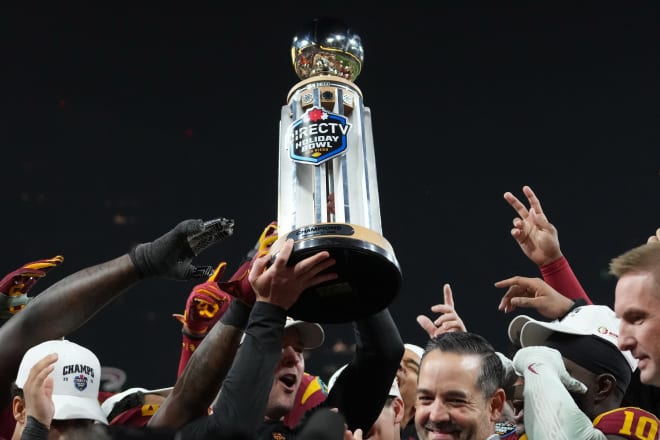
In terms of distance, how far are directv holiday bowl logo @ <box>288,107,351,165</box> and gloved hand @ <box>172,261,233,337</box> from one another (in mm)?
456

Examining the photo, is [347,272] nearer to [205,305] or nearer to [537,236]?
[205,305]

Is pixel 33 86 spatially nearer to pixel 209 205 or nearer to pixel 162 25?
pixel 162 25

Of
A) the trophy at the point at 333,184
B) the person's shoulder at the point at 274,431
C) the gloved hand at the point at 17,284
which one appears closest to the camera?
the trophy at the point at 333,184

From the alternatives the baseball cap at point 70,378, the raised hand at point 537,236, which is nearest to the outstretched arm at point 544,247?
the raised hand at point 537,236

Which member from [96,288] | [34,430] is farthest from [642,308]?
[96,288]

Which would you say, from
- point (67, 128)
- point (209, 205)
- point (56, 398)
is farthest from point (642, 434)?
point (67, 128)

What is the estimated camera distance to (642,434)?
1455 mm

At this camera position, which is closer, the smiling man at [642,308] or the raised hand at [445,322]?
the smiling man at [642,308]

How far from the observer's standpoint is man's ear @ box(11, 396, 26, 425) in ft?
5.54

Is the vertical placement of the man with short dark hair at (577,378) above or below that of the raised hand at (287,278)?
below

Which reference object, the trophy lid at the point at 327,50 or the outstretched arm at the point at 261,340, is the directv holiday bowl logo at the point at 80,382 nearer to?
the outstretched arm at the point at 261,340

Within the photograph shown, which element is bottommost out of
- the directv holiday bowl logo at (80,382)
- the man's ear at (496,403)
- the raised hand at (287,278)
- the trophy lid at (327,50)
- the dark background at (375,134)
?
the man's ear at (496,403)

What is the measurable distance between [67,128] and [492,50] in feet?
11.6

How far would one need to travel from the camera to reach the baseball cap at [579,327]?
1846 mm
